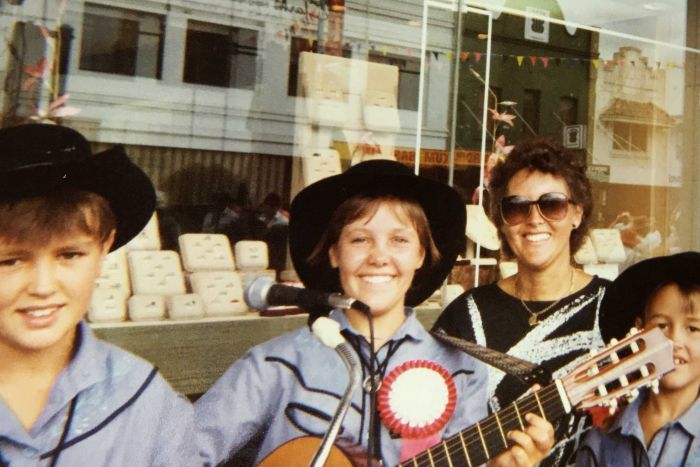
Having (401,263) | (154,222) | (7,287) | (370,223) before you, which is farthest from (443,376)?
(7,287)

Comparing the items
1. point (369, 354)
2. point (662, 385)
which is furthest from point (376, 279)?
point (662, 385)

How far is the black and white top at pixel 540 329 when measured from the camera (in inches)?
100.0

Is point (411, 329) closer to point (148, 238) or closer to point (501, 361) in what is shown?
point (501, 361)

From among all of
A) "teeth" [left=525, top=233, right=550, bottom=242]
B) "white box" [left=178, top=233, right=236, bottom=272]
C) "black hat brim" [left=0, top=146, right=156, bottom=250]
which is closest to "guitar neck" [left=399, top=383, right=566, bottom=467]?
"teeth" [left=525, top=233, right=550, bottom=242]

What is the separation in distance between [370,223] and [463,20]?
42.4 inches

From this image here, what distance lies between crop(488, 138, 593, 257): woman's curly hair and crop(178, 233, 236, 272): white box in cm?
98

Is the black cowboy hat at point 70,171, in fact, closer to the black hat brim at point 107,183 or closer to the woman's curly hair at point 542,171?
the black hat brim at point 107,183

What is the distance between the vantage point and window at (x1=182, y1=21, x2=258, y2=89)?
213cm

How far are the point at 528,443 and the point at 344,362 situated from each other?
725 mm

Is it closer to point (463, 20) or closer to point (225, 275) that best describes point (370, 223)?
point (225, 275)

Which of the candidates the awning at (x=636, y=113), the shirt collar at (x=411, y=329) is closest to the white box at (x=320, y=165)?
the shirt collar at (x=411, y=329)

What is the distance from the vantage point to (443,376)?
2.36 metres

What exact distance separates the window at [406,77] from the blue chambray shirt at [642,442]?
4.03 feet

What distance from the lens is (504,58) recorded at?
3076 millimetres
